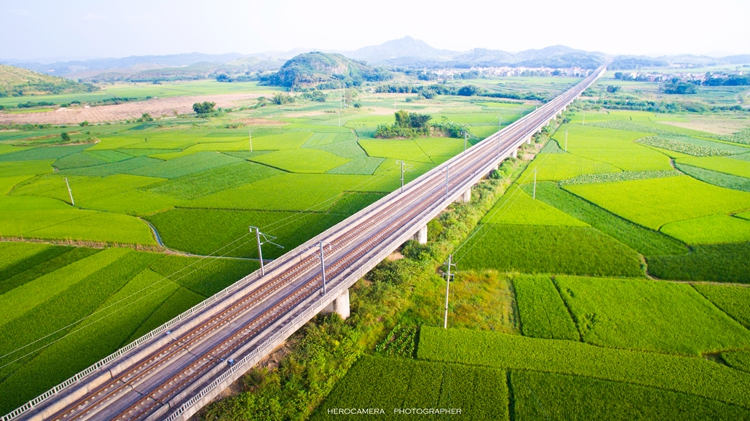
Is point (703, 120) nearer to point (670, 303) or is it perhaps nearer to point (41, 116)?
point (670, 303)

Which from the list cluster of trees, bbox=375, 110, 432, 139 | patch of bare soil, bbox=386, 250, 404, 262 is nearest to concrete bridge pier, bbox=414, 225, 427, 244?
patch of bare soil, bbox=386, 250, 404, 262

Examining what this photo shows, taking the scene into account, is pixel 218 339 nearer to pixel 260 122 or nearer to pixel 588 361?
pixel 588 361

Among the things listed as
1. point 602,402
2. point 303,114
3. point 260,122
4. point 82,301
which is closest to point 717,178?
point 602,402

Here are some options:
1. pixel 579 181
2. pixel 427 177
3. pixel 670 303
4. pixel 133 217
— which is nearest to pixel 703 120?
pixel 579 181

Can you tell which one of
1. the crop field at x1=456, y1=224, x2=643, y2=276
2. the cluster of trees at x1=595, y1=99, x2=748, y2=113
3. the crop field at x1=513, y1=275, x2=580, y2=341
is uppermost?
the cluster of trees at x1=595, y1=99, x2=748, y2=113

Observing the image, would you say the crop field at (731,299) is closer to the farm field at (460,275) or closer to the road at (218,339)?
the farm field at (460,275)

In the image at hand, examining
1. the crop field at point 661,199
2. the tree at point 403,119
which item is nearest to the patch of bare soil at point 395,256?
the crop field at point 661,199

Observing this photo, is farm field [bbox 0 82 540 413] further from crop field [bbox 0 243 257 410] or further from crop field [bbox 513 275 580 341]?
crop field [bbox 513 275 580 341]
